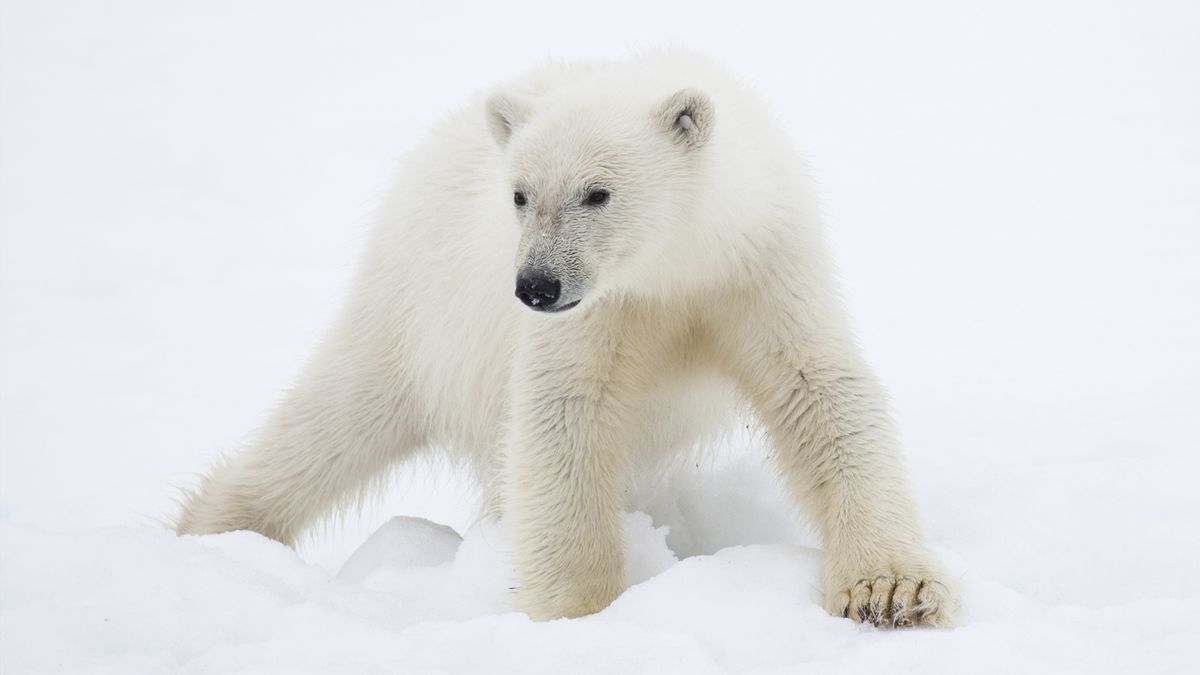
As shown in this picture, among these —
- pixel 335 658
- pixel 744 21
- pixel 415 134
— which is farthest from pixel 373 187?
pixel 335 658

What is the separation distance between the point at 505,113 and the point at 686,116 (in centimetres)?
64

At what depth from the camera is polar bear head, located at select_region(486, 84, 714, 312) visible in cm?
373

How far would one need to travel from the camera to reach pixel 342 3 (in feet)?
53.3

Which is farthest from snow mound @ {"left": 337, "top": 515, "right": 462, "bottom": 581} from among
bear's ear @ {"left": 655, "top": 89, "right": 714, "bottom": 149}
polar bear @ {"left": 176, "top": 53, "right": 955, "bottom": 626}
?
bear's ear @ {"left": 655, "top": 89, "right": 714, "bottom": 149}

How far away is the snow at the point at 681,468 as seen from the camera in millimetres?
3287

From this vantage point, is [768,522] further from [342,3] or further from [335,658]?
[342,3]

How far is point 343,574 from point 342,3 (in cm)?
1259

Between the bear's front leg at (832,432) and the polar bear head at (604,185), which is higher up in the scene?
the polar bear head at (604,185)

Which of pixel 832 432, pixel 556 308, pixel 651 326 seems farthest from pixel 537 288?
pixel 832 432

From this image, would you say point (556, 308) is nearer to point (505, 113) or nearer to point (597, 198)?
point (597, 198)

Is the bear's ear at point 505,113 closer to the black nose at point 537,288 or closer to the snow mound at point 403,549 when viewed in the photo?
the black nose at point 537,288

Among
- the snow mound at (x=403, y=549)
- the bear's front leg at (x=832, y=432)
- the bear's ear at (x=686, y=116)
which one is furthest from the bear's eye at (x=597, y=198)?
the snow mound at (x=403, y=549)

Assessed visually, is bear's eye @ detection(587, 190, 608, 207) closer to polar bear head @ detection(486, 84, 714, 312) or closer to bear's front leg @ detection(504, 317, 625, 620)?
polar bear head @ detection(486, 84, 714, 312)

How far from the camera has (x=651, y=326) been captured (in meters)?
4.13
